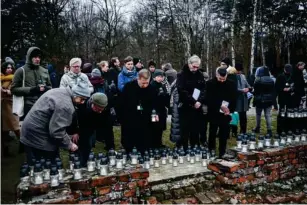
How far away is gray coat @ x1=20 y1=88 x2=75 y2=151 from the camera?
10.8 feet

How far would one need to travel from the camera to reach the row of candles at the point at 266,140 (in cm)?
428

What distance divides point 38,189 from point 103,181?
653 millimetres

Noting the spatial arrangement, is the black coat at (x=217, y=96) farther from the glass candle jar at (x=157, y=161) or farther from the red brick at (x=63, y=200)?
the red brick at (x=63, y=200)

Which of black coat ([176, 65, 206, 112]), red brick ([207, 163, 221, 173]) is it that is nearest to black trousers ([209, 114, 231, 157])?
black coat ([176, 65, 206, 112])

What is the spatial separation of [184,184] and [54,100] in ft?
6.35

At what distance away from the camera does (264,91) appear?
6.86 metres

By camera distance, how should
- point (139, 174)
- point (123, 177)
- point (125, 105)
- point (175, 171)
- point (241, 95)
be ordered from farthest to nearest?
point (241, 95) → point (125, 105) → point (175, 171) → point (139, 174) → point (123, 177)

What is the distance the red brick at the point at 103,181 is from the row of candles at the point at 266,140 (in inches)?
76.2

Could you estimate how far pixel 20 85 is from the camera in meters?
5.02

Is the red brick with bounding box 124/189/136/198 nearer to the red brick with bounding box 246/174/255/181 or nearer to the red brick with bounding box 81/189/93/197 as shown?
the red brick with bounding box 81/189/93/197

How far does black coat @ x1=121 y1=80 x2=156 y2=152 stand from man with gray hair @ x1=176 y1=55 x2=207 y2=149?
2.02 feet

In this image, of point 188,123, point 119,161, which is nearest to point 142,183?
point 119,161

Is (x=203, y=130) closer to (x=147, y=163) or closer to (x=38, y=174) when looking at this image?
(x=147, y=163)

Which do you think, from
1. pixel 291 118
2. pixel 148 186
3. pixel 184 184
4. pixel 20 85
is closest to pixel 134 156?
pixel 148 186
